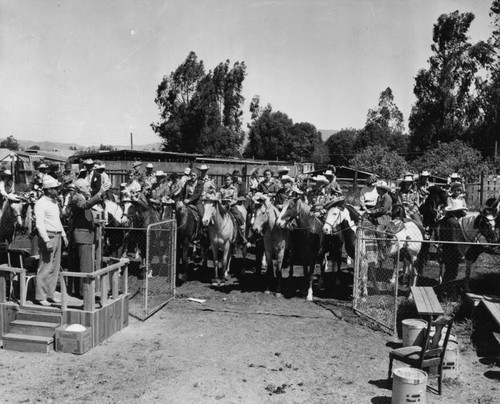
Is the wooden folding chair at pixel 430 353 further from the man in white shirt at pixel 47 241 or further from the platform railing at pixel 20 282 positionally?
the platform railing at pixel 20 282

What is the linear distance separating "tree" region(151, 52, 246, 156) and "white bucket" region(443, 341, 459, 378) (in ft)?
166

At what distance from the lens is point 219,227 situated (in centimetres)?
1246

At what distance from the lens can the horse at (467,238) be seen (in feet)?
36.6

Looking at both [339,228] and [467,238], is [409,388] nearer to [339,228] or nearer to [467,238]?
[339,228]

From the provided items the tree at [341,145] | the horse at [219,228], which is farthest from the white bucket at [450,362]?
the tree at [341,145]

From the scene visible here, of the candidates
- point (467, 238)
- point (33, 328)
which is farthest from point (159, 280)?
point (467, 238)

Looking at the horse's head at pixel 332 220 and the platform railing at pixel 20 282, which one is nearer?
the platform railing at pixel 20 282

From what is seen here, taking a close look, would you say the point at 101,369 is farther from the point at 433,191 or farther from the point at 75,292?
the point at 433,191

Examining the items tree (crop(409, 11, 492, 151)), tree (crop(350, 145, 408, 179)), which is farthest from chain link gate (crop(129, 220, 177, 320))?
tree (crop(409, 11, 492, 151))

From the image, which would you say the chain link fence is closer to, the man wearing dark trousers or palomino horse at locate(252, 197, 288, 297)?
the man wearing dark trousers

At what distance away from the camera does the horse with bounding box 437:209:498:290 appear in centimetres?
1116

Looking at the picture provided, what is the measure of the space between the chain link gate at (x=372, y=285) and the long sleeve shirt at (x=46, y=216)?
5.85 m

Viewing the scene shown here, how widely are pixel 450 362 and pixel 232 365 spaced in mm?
3280

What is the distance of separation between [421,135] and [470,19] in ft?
35.4
